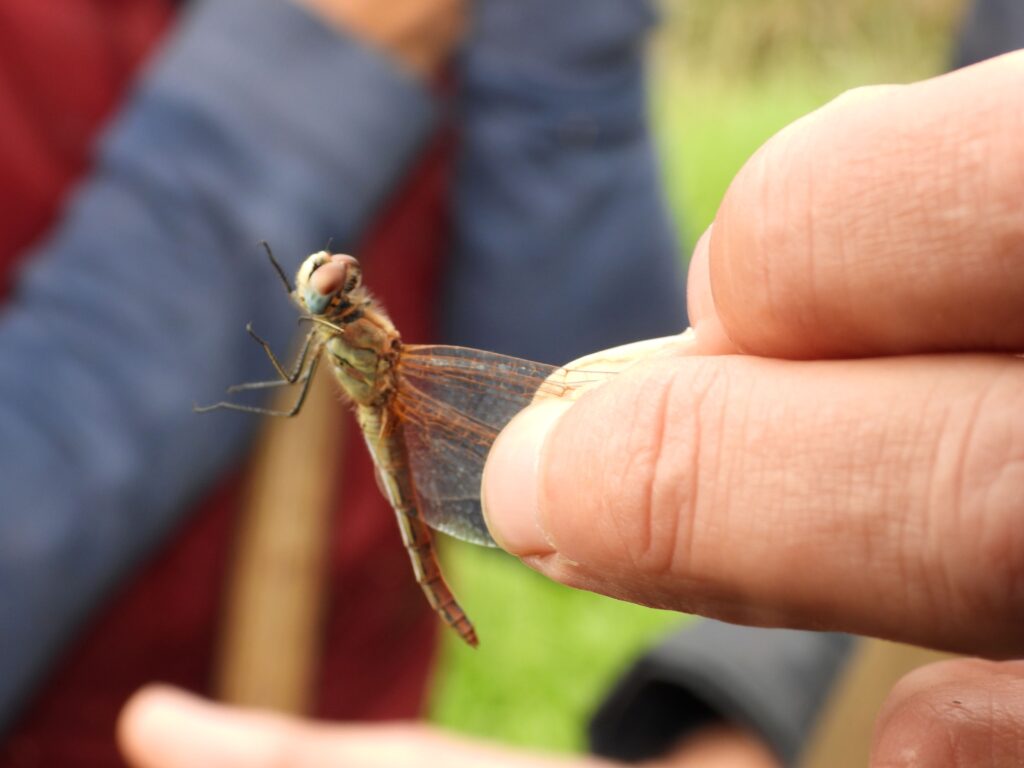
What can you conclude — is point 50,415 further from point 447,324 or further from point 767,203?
point 767,203

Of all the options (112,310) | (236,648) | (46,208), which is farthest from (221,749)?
(46,208)

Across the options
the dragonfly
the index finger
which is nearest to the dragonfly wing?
the dragonfly

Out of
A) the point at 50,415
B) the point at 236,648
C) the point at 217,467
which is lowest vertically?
the point at 236,648

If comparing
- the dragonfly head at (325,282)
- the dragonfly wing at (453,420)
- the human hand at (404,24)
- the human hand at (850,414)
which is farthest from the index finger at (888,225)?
the human hand at (404,24)

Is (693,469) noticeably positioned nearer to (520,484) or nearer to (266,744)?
(520,484)

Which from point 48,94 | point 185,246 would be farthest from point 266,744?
point 48,94
